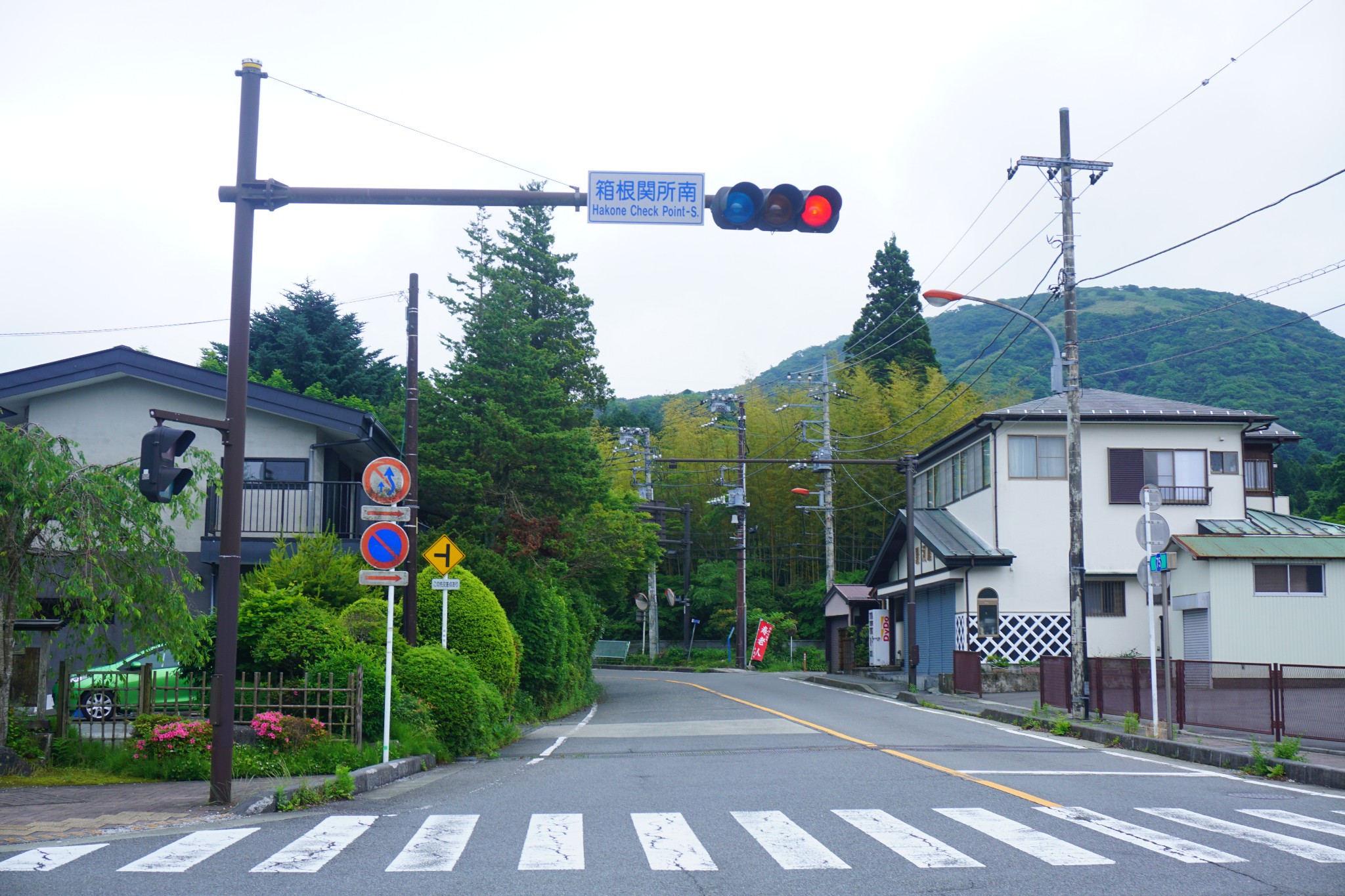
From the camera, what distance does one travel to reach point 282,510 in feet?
72.6

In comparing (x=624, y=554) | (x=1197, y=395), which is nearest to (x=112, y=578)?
(x=624, y=554)

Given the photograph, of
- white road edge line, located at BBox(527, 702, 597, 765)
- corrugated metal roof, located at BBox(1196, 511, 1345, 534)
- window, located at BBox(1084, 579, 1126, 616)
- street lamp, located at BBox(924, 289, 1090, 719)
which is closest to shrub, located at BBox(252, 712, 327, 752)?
white road edge line, located at BBox(527, 702, 597, 765)

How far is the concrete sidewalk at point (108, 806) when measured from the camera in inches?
340

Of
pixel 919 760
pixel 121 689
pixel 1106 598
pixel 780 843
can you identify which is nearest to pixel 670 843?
Result: pixel 780 843

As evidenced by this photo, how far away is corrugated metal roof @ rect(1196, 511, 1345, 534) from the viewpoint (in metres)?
30.1

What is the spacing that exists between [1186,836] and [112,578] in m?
10.4

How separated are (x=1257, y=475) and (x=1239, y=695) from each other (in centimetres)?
2797

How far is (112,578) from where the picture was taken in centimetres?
1175

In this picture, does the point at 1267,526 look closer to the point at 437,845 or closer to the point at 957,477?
the point at 957,477

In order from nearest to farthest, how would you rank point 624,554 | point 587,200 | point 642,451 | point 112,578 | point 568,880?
1. point 568,880
2. point 587,200
3. point 112,578
4. point 624,554
5. point 642,451

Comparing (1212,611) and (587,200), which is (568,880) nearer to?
(587,200)

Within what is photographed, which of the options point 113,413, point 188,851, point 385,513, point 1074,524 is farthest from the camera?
point 113,413

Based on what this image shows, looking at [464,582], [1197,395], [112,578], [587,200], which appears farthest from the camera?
[1197,395]

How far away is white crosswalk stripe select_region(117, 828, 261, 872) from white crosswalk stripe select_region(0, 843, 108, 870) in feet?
1.50
